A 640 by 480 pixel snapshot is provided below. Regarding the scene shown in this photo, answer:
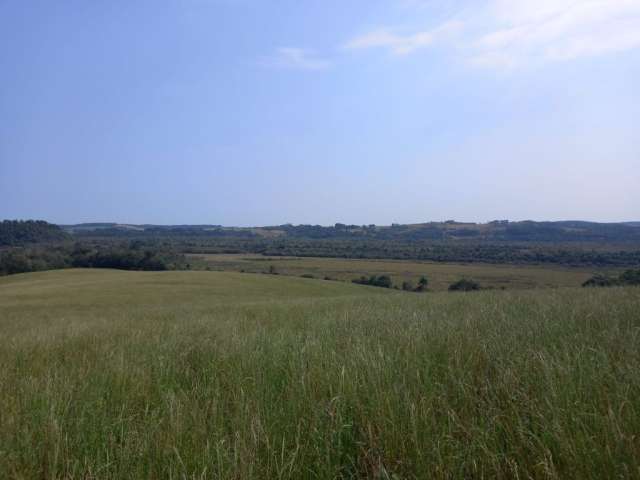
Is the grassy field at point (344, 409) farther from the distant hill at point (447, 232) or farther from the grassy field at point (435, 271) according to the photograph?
the distant hill at point (447, 232)

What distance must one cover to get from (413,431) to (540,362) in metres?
1.41

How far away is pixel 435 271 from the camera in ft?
191

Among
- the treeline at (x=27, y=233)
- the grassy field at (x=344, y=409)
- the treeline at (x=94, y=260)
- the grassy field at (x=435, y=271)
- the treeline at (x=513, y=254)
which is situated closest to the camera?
the grassy field at (x=344, y=409)

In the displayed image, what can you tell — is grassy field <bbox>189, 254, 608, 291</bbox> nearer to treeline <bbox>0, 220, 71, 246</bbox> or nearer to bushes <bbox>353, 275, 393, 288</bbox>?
bushes <bbox>353, 275, 393, 288</bbox>

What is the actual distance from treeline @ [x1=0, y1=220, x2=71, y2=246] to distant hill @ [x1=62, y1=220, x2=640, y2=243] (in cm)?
3446

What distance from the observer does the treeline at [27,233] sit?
306 ft

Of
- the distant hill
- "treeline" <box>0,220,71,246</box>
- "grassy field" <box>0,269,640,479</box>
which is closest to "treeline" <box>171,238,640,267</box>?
the distant hill

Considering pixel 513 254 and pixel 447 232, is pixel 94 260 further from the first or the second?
pixel 447 232

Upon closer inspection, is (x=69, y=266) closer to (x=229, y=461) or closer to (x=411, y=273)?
(x=411, y=273)

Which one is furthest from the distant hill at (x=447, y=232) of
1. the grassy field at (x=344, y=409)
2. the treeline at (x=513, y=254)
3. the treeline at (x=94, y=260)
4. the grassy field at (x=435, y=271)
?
the grassy field at (x=344, y=409)

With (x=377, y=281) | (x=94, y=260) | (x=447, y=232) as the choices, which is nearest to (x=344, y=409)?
(x=377, y=281)

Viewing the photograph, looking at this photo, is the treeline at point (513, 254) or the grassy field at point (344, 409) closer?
the grassy field at point (344, 409)

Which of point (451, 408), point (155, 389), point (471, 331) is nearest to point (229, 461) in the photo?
point (451, 408)

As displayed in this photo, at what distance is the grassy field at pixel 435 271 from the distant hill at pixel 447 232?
72.2 ft
